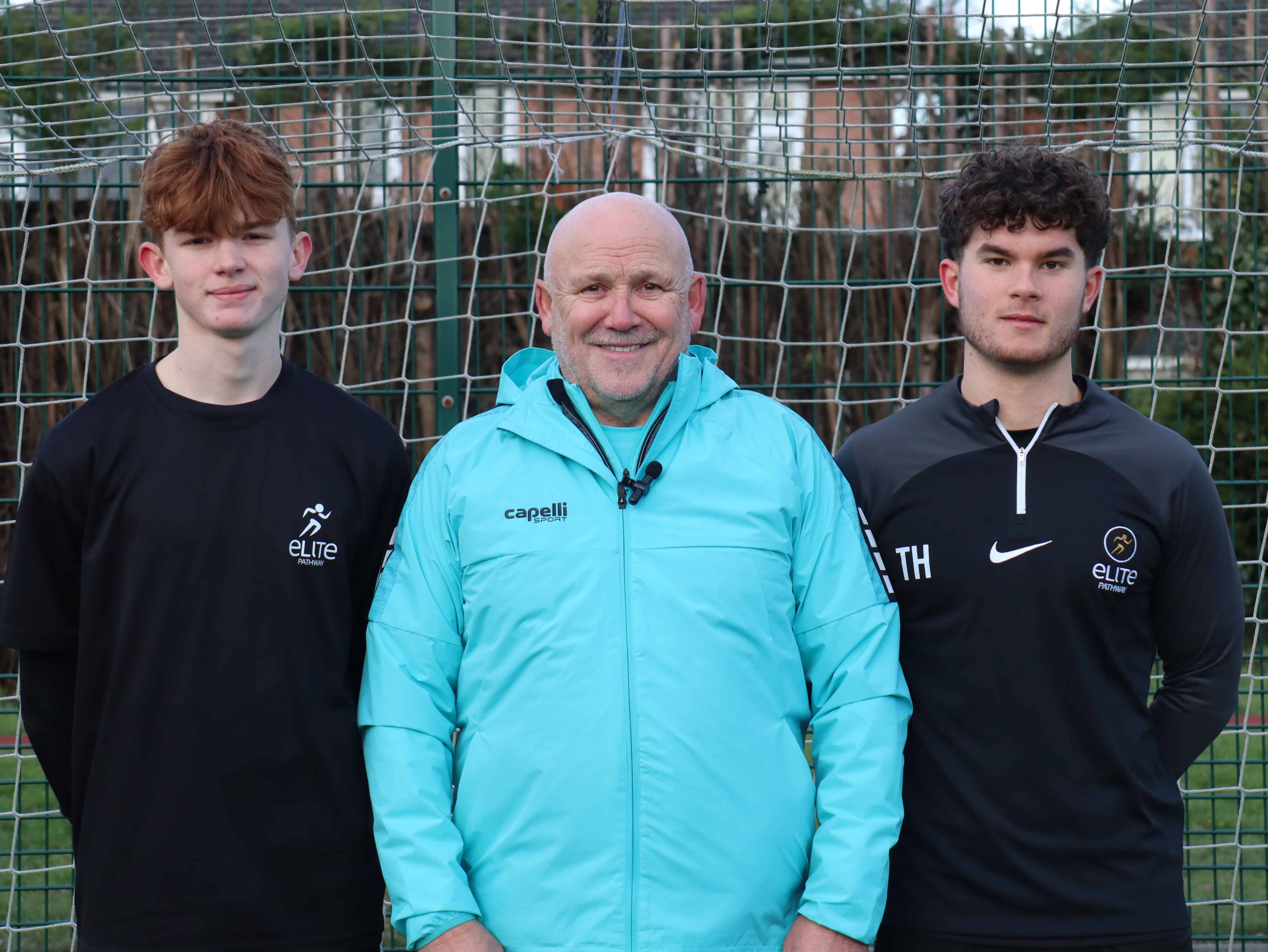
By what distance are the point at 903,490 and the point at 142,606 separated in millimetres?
1375

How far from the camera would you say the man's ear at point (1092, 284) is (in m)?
2.40

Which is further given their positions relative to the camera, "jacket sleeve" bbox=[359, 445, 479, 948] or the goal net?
the goal net

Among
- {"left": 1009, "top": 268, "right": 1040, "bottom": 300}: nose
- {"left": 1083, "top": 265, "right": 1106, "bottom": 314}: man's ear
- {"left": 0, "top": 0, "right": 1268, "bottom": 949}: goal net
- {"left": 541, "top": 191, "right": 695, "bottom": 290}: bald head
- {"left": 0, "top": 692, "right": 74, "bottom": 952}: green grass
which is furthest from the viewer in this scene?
{"left": 0, "top": 692, "right": 74, "bottom": 952}: green grass

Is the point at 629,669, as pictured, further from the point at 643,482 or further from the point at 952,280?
the point at 952,280

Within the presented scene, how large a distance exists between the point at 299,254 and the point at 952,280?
1273 millimetres

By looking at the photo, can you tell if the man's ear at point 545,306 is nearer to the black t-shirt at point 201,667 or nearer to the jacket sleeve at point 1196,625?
the black t-shirt at point 201,667

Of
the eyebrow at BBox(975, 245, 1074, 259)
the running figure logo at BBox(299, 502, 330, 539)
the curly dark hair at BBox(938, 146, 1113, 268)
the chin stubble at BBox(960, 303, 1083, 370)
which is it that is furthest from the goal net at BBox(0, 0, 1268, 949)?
the running figure logo at BBox(299, 502, 330, 539)

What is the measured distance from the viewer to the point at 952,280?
→ 2.46 metres

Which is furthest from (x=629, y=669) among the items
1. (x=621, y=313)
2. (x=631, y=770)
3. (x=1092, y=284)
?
(x=1092, y=284)

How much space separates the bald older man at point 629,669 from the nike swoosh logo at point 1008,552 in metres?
0.23

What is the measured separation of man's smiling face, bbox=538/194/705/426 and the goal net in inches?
43.4

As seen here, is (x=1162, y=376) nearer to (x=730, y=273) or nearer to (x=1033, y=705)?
(x=730, y=273)

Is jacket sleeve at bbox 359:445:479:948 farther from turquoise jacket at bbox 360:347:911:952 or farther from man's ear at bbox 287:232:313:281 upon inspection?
man's ear at bbox 287:232:313:281

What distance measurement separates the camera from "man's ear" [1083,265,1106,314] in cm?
240
